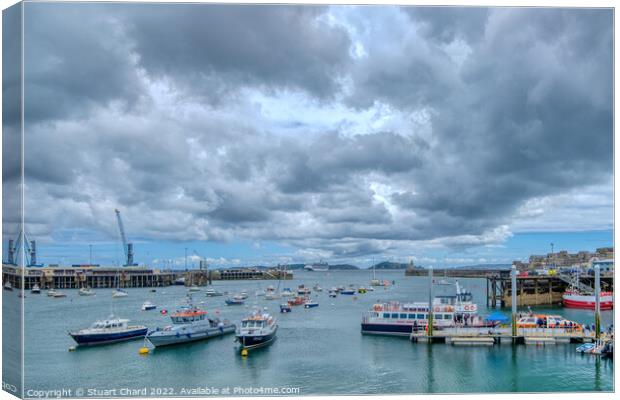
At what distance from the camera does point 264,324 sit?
1003 inches

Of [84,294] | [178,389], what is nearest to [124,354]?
[178,389]

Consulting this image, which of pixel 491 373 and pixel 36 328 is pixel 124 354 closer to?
pixel 36 328

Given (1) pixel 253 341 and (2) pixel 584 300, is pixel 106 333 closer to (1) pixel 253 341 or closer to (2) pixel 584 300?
(1) pixel 253 341

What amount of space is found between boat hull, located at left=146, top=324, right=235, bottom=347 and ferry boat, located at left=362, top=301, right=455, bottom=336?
6865 mm

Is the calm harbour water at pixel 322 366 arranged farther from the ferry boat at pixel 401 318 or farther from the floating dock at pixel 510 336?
the ferry boat at pixel 401 318

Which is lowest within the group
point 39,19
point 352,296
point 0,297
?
point 352,296

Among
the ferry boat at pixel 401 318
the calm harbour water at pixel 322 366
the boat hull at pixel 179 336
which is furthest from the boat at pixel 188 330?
the ferry boat at pixel 401 318

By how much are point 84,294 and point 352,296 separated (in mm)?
25119

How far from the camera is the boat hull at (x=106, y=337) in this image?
26453mm

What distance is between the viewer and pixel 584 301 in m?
38.0

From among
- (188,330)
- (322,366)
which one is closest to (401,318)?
(188,330)

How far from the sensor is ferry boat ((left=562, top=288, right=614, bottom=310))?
37156mm

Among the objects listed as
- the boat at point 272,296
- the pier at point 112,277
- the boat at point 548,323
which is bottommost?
the boat at point 272,296

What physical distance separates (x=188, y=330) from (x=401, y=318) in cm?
953
